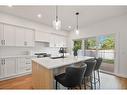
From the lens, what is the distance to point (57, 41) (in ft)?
21.7

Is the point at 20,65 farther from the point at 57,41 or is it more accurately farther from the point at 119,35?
the point at 119,35

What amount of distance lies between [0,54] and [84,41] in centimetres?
451

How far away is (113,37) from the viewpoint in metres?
4.88

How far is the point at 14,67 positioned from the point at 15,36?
4.32 ft

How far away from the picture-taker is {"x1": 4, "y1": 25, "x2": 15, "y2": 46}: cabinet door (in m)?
4.07

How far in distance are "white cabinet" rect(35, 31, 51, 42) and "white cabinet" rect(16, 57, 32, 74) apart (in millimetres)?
1249

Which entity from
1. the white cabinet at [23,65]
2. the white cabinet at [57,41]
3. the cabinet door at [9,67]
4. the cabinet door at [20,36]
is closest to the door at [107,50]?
the white cabinet at [57,41]

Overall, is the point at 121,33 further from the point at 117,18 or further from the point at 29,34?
the point at 29,34

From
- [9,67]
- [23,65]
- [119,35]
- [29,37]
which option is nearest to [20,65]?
[23,65]

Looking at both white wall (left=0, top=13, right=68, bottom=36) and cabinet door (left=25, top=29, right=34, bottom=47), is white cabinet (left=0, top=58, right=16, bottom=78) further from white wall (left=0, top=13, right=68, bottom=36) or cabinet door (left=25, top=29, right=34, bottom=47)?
white wall (left=0, top=13, right=68, bottom=36)

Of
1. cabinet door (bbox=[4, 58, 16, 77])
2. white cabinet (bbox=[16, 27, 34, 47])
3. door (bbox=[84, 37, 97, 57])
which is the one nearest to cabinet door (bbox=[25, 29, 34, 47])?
white cabinet (bbox=[16, 27, 34, 47])

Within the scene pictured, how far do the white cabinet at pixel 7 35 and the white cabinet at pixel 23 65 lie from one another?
2.57 ft
